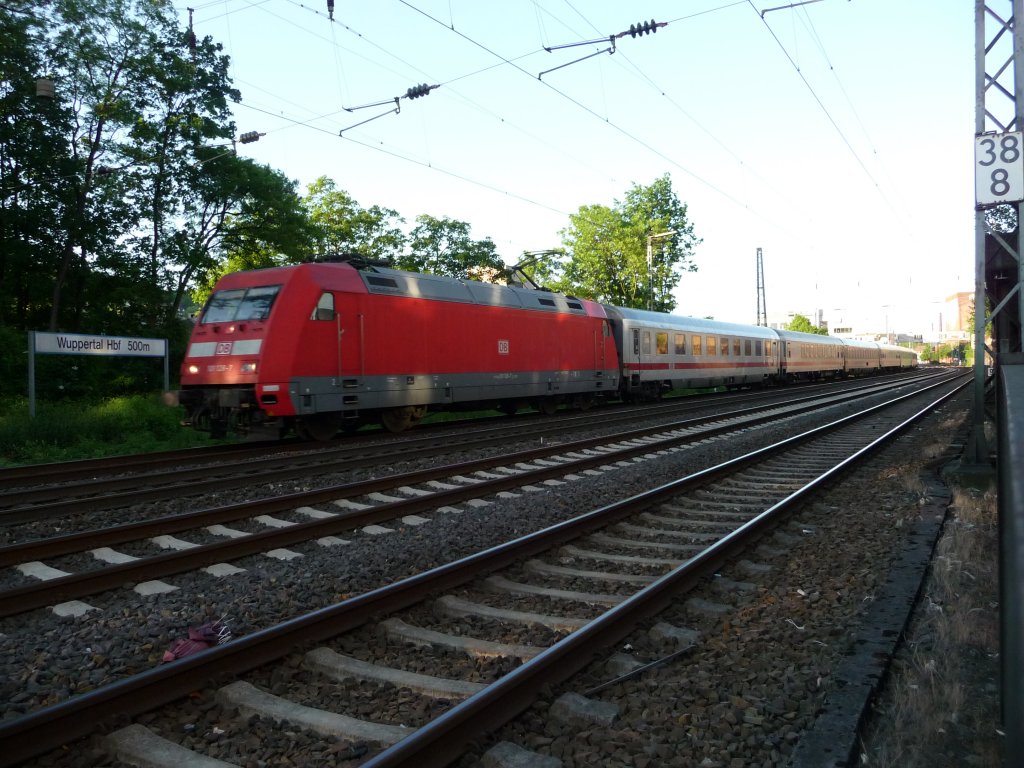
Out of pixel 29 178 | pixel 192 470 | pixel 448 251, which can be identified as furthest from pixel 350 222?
pixel 192 470

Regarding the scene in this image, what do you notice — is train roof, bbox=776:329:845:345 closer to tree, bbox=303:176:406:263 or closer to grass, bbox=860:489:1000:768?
tree, bbox=303:176:406:263

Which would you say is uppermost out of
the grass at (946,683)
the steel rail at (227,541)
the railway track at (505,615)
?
the steel rail at (227,541)

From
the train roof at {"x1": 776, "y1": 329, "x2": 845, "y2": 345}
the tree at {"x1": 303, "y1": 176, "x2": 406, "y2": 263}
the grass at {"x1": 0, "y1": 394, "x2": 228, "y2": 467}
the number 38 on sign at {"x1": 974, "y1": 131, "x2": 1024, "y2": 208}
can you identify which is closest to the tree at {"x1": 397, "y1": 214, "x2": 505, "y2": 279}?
the tree at {"x1": 303, "y1": 176, "x2": 406, "y2": 263}

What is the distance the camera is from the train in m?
12.2

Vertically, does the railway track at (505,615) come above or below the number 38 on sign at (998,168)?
below

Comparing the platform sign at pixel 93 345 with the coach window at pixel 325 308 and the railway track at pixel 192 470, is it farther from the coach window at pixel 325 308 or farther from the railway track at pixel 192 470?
the coach window at pixel 325 308

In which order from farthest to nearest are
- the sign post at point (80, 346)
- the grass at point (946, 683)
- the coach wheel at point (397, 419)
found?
the coach wheel at point (397, 419) < the sign post at point (80, 346) < the grass at point (946, 683)

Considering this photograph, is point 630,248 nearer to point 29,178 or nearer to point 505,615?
point 29,178

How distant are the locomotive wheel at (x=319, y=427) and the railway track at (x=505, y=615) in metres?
7.23

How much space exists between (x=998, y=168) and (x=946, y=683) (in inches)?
285

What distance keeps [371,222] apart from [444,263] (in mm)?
5160

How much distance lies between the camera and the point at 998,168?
8578 mm

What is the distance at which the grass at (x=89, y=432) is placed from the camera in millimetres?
12586

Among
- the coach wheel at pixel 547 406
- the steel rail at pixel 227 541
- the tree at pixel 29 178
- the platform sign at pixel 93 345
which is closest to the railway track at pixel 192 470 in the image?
the steel rail at pixel 227 541
